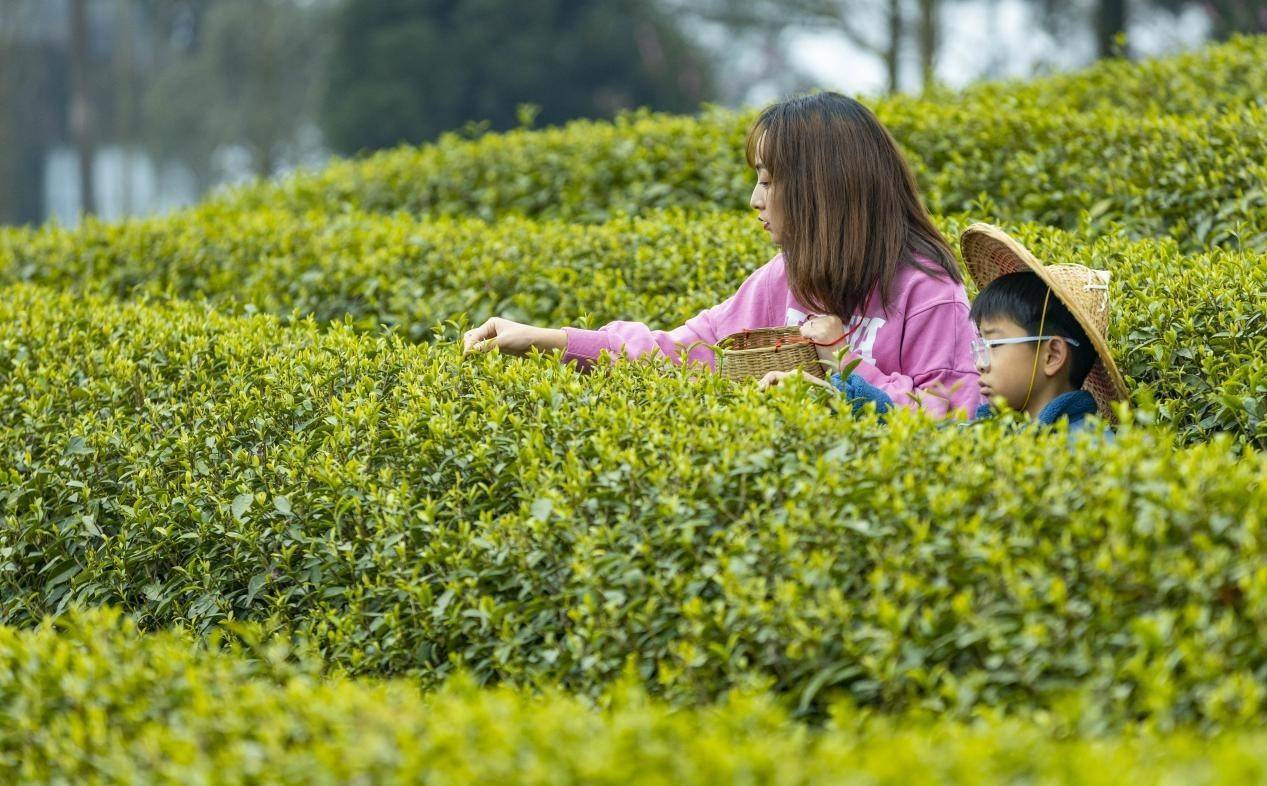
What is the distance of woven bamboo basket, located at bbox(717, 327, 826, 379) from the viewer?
3588 mm

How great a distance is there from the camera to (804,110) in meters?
3.89

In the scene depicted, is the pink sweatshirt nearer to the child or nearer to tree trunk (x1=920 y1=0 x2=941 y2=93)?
the child

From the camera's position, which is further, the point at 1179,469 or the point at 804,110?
the point at 804,110

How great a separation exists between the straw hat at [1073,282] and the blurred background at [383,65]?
3.03 m

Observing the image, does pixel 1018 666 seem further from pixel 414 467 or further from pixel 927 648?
pixel 414 467

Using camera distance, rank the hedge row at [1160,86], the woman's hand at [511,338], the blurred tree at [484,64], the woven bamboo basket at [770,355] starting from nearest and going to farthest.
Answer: the woven bamboo basket at [770,355] < the woman's hand at [511,338] < the hedge row at [1160,86] < the blurred tree at [484,64]

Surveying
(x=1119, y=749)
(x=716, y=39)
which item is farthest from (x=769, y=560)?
(x=716, y=39)

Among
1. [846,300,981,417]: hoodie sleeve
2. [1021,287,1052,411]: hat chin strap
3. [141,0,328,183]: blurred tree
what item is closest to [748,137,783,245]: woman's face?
[846,300,981,417]: hoodie sleeve

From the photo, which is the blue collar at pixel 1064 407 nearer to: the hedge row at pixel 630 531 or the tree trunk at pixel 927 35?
the hedge row at pixel 630 531

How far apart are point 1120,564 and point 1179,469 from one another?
0.29 m

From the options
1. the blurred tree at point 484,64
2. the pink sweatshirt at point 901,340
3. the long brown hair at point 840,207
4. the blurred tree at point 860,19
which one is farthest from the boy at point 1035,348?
the blurred tree at point 484,64

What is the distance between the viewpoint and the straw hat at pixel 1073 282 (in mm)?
3338

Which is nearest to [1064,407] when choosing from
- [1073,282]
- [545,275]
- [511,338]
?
[1073,282]

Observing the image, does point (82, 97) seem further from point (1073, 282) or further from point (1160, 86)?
point (1073, 282)
